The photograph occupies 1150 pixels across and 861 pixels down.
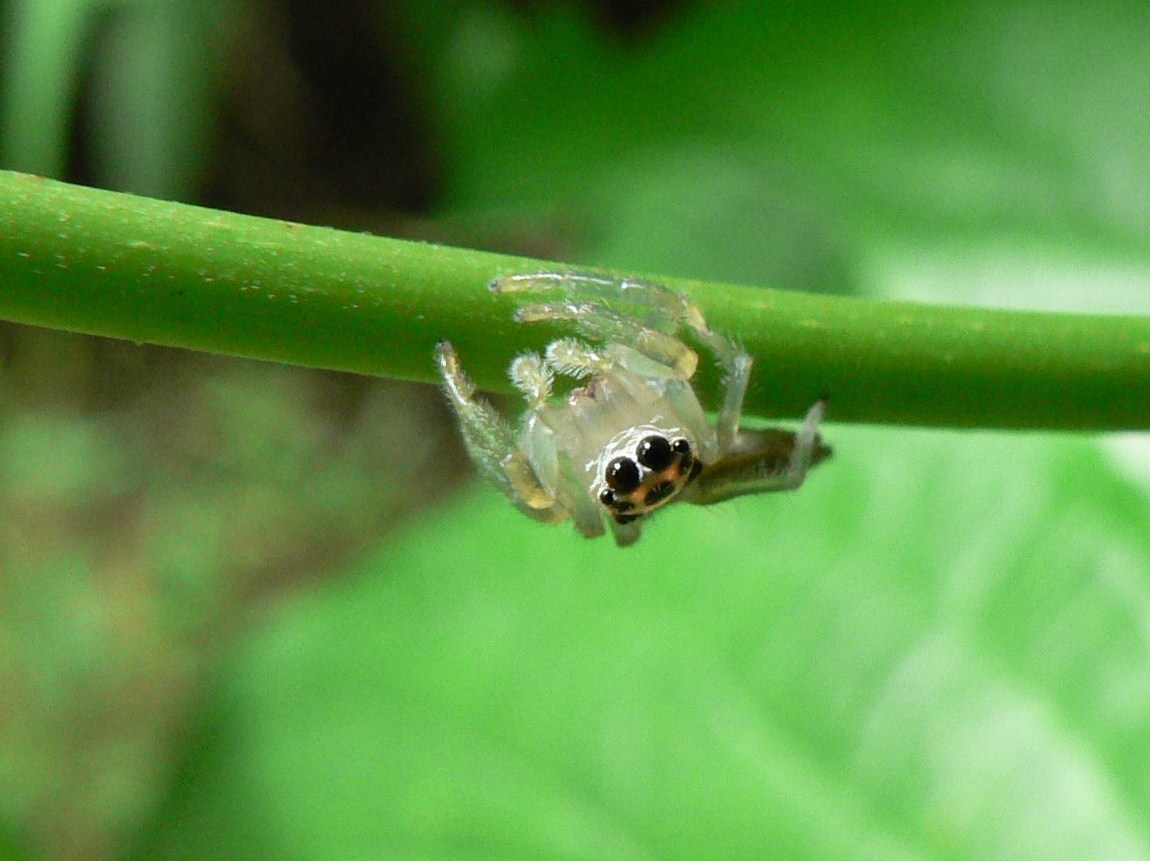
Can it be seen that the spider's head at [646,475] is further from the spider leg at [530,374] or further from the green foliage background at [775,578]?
the green foliage background at [775,578]

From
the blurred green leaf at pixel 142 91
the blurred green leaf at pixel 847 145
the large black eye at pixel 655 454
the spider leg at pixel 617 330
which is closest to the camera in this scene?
the spider leg at pixel 617 330

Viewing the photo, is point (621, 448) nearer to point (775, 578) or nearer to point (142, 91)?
point (775, 578)

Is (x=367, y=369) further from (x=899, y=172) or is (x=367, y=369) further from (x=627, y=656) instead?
(x=899, y=172)

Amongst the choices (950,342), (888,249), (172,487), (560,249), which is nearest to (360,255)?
(950,342)

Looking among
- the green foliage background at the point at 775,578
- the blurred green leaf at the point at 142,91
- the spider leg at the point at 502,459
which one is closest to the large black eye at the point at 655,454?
the spider leg at the point at 502,459

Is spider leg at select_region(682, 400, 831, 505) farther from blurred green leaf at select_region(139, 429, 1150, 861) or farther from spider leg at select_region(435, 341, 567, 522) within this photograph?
blurred green leaf at select_region(139, 429, 1150, 861)

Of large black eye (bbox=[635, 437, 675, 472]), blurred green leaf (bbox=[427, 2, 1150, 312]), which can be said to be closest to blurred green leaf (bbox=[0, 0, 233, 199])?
blurred green leaf (bbox=[427, 2, 1150, 312])
